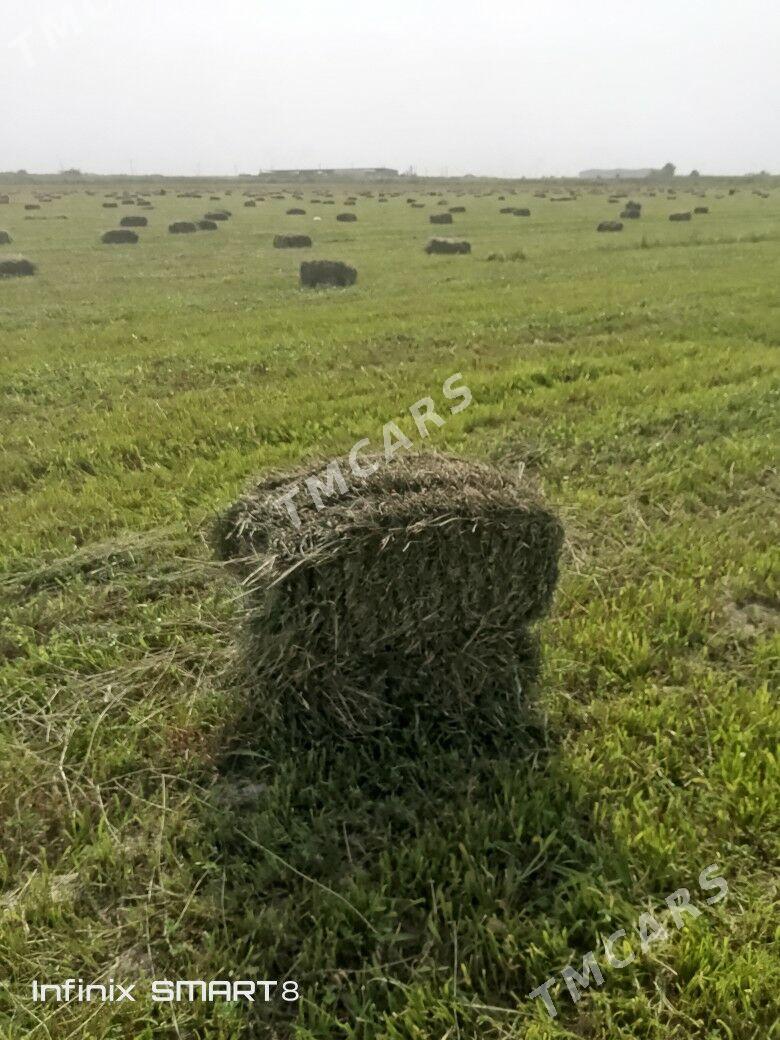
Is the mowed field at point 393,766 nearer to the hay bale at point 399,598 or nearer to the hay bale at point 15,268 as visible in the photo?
the hay bale at point 399,598

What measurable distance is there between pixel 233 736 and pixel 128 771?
1.56 ft

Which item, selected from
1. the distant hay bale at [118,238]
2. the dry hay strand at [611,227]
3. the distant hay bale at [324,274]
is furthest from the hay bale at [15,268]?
the dry hay strand at [611,227]

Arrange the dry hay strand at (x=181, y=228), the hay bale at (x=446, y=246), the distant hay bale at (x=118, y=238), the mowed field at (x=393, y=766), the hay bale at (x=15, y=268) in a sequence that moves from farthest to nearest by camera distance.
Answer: the dry hay strand at (x=181, y=228), the distant hay bale at (x=118, y=238), the hay bale at (x=446, y=246), the hay bale at (x=15, y=268), the mowed field at (x=393, y=766)

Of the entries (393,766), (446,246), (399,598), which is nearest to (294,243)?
(446,246)

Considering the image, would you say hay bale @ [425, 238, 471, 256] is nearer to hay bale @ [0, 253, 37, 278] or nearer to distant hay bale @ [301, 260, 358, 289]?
distant hay bale @ [301, 260, 358, 289]

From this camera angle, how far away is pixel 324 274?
626 inches

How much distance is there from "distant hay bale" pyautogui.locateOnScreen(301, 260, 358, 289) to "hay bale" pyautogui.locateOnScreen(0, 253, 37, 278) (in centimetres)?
782

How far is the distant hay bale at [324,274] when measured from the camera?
15.9 m

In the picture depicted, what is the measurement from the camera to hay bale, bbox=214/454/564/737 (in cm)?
304

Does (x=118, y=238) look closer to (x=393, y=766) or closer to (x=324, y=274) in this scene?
(x=324, y=274)

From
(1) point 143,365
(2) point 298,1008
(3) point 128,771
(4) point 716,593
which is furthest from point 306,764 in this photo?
(1) point 143,365

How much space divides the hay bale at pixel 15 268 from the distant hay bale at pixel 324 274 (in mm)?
7825

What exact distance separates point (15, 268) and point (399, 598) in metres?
19.4

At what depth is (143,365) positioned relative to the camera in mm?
9555
